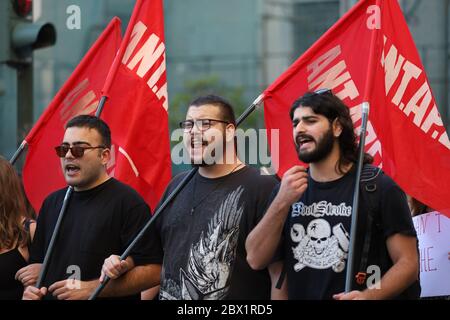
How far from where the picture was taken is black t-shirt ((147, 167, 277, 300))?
470 centimetres

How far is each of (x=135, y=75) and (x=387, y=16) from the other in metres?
1.81

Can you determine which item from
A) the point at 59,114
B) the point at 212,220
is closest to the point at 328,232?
the point at 212,220

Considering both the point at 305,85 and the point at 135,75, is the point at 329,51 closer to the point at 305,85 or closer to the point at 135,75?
the point at 305,85

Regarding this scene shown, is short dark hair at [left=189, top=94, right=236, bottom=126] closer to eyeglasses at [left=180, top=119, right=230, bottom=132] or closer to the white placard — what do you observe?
eyeglasses at [left=180, top=119, right=230, bottom=132]

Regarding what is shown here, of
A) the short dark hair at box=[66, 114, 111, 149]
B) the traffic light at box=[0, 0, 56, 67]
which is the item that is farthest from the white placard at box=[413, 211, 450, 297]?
the traffic light at box=[0, 0, 56, 67]

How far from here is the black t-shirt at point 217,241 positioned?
4.70 m

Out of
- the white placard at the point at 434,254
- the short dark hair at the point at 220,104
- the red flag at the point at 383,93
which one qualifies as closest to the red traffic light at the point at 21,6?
the red flag at the point at 383,93

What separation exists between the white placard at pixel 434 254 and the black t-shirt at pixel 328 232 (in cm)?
158

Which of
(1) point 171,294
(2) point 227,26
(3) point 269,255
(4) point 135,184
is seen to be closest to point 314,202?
(3) point 269,255

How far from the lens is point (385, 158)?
5172 millimetres

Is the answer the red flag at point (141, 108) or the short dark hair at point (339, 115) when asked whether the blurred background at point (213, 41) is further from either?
the short dark hair at point (339, 115)

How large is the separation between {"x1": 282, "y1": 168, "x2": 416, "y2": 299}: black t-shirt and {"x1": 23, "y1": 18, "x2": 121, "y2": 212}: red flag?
8.11ft

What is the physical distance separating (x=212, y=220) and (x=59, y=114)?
85.5 inches

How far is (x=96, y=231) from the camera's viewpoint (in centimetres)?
521
